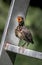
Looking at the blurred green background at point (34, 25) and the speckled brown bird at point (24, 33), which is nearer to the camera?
the speckled brown bird at point (24, 33)

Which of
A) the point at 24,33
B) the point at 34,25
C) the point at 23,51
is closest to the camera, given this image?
the point at 23,51

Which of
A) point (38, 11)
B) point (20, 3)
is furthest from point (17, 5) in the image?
point (38, 11)

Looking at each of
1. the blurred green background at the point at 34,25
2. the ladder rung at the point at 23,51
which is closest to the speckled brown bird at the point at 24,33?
the ladder rung at the point at 23,51

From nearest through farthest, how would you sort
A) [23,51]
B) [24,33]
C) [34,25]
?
[23,51] < [24,33] < [34,25]

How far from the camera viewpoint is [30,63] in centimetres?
369

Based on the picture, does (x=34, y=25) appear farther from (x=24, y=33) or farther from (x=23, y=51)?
(x=23, y=51)

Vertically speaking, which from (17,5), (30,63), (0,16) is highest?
(17,5)

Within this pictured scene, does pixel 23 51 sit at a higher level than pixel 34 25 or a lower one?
higher

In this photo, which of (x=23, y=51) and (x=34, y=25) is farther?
(x=34, y=25)

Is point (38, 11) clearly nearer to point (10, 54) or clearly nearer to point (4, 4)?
point (4, 4)

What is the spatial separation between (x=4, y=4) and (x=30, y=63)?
0.51 m

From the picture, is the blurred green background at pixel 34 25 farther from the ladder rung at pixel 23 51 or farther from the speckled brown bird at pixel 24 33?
the ladder rung at pixel 23 51

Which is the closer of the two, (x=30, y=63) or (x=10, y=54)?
(x=10, y=54)

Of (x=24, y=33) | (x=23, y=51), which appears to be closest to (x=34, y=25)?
(x=24, y=33)
